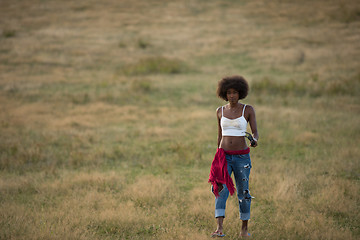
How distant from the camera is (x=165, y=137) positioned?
10.6 metres

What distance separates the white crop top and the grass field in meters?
1.51

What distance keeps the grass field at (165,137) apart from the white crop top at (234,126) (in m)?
1.51

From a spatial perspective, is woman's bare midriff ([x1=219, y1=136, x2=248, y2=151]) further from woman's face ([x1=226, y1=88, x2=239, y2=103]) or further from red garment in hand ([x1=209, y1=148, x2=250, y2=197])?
woman's face ([x1=226, y1=88, x2=239, y2=103])

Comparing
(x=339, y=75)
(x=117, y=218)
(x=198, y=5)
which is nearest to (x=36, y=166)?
(x=117, y=218)

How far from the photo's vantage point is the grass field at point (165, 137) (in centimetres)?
547

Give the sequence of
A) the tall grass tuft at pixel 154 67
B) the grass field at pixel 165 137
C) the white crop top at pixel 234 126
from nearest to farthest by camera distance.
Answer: the white crop top at pixel 234 126, the grass field at pixel 165 137, the tall grass tuft at pixel 154 67

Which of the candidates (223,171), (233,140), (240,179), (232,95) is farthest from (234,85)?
(240,179)

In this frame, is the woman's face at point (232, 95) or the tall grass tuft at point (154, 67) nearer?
the woman's face at point (232, 95)

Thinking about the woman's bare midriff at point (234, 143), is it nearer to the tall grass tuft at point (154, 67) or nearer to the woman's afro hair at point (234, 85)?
the woman's afro hair at point (234, 85)

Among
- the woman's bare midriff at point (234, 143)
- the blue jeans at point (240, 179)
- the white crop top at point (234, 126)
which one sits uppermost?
the white crop top at point (234, 126)

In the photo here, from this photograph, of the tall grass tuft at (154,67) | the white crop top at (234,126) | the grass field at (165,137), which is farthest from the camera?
the tall grass tuft at (154,67)

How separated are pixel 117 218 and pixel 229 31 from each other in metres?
33.6

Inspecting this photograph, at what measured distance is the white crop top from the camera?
4.37m

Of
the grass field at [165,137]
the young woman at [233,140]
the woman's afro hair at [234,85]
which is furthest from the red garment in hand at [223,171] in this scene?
the grass field at [165,137]
